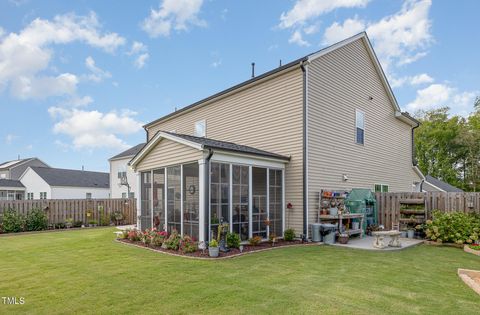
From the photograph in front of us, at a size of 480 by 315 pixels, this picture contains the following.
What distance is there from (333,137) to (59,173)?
3320cm

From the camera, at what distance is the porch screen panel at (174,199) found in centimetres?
962

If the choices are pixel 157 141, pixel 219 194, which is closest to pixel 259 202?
pixel 219 194

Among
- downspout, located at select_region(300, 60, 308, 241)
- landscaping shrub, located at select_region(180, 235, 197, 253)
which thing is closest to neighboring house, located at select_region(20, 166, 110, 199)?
landscaping shrub, located at select_region(180, 235, 197, 253)

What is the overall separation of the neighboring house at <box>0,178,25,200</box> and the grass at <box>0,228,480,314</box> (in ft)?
100

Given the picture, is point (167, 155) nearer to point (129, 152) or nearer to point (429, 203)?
point (429, 203)

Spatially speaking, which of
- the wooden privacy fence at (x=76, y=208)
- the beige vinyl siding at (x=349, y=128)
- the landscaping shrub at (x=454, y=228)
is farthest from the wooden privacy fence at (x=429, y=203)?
the wooden privacy fence at (x=76, y=208)

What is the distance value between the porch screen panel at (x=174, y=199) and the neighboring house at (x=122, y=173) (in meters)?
20.8

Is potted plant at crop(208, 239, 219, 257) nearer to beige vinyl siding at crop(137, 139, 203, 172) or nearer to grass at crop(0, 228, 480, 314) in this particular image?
grass at crop(0, 228, 480, 314)

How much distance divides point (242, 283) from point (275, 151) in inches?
266

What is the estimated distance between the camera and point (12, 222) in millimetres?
13695

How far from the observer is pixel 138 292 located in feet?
16.1

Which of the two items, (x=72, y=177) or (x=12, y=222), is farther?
(x=72, y=177)

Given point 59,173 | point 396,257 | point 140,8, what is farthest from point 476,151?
point 59,173

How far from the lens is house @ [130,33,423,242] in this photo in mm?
9141
